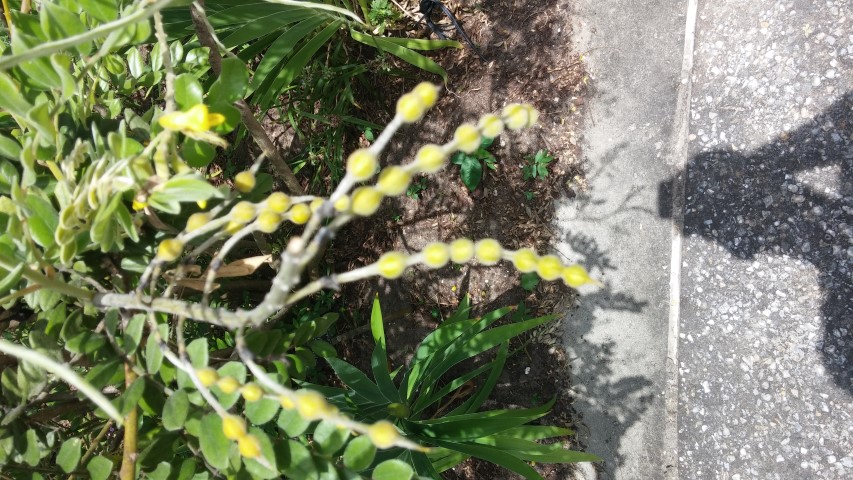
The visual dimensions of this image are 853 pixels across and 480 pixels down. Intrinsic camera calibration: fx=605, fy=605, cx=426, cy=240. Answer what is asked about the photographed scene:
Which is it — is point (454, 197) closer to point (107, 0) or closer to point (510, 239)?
point (510, 239)

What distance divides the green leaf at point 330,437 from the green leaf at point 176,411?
17 centimetres

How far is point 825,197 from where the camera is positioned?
1699 millimetres

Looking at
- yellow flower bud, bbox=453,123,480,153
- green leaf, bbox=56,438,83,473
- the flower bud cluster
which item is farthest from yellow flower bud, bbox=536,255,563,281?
green leaf, bbox=56,438,83,473

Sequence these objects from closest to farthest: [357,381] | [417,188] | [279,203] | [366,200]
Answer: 1. [366,200]
2. [279,203]
3. [357,381]
4. [417,188]

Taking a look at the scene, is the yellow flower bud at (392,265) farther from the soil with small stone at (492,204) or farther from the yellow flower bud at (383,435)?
the soil with small stone at (492,204)

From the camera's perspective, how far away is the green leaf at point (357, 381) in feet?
4.80

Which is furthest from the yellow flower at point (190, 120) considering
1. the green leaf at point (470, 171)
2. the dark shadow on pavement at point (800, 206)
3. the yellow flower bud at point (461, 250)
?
the dark shadow on pavement at point (800, 206)

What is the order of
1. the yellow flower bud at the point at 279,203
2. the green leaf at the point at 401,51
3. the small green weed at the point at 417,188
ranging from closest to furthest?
the yellow flower bud at the point at 279,203 < the green leaf at the point at 401,51 < the small green weed at the point at 417,188

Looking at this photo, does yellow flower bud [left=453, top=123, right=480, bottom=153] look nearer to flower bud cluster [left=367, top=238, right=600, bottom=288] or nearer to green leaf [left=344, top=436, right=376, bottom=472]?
flower bud cluster [left=367, top=238, right=600, bottom=288]

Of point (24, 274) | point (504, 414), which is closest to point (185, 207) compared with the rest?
point (24, 274)

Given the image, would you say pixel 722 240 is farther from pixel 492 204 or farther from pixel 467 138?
pixel 467 138

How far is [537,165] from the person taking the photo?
2.02 metres

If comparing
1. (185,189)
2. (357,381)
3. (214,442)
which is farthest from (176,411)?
(357,381)

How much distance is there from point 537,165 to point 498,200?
0.17 m
